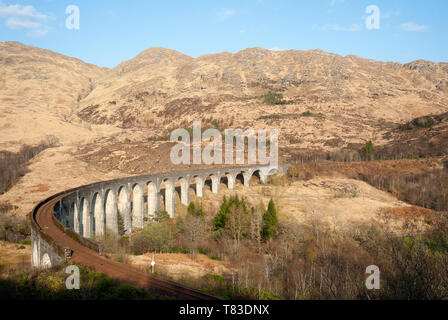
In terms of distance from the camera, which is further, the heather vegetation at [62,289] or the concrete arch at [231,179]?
the concrete arch at [231,179]

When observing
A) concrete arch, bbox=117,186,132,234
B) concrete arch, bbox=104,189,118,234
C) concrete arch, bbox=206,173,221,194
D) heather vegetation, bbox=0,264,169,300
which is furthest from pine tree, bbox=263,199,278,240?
heather vegetation, bbox=0,264,169,300

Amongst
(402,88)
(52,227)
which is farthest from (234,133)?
(402,88)

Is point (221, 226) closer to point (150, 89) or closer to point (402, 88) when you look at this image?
point (150, 89)

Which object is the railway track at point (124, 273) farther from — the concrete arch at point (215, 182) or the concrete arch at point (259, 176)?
the concrete arch at point (259, 176)

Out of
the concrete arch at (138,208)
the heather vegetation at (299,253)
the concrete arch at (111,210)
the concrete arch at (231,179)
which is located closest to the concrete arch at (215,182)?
the concrete arch at (231,179)

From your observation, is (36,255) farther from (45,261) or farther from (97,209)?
(97,209)

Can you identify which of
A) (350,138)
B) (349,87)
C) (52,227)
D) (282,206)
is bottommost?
(282,206)

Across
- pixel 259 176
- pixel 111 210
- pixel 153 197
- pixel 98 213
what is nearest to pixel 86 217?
pixel 98 213

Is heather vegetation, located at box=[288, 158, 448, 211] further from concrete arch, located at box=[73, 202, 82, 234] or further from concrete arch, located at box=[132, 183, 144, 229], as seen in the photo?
concrete arch, located at box=[73, 202, 82, 234]
